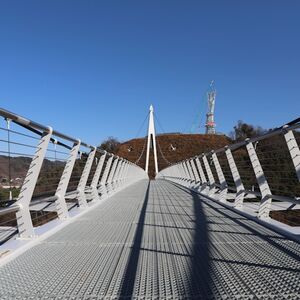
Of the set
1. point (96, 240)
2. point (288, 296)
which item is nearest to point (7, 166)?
point (96, 240)

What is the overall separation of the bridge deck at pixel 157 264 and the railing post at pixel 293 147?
0.78 meters

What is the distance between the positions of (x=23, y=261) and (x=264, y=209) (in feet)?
11.3

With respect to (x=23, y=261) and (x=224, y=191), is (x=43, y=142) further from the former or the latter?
(x=224, y=191)

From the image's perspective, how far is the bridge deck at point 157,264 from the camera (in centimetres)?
280

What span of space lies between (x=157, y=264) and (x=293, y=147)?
87.1 inches

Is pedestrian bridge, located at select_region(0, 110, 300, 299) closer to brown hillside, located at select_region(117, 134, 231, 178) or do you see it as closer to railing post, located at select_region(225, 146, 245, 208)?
railing post, located at select_region(225, 146, 245, 208)

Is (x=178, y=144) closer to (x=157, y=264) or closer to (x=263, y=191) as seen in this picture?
(x=263, y=191)

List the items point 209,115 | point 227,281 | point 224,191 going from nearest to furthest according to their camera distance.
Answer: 1. point 227,281
2. point 224,191
3. point 209,115

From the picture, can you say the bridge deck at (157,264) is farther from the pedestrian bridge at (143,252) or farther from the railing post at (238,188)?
the railing post at (238,188)

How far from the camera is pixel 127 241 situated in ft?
14.7

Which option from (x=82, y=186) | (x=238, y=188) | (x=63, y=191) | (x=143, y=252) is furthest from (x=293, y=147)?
(x=82, y=186)

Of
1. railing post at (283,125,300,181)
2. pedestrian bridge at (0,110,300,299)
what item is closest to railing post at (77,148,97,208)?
pedestrian bridge at (0,110,300,299)

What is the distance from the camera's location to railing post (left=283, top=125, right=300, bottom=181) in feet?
15.1

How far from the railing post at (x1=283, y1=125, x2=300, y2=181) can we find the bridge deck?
78cm
